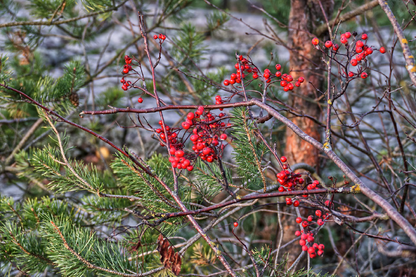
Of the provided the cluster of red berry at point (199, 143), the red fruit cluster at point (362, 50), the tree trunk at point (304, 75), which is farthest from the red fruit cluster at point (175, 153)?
the tree trunk at point (304, 75)

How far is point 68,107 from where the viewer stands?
1.31m

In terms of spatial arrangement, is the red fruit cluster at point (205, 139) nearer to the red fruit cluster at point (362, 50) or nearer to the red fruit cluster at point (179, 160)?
the red fruit cluster at point (179, 160)

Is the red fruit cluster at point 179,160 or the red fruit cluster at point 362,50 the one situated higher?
the red fruit cluster at point 362,50

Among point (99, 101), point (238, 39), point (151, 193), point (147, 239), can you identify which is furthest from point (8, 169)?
point (238, 39)

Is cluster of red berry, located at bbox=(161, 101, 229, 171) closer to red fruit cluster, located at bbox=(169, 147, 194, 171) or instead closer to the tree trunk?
red fruit cluster, located at bbox=(169, 147, 194, 171)

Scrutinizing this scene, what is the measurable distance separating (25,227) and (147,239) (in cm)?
44

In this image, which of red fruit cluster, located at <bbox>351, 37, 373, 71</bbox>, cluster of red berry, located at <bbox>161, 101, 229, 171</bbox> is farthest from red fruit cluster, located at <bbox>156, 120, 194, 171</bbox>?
red fruit cluster, located at <bbox>351, 37, 373, 71</bbox>

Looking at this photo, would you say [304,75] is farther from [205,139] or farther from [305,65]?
[205,139]

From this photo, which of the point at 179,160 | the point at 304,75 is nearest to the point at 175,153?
the point at 179,160

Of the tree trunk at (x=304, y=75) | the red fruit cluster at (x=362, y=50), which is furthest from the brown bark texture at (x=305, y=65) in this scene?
the red fruit cluster at (x=362, y=50)

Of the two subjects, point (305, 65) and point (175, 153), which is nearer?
point (175, 153)

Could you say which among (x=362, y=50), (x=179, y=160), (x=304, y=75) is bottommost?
(x=179, y=160)

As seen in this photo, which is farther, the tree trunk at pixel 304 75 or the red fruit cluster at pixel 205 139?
the tree trunk at pixel 304 75

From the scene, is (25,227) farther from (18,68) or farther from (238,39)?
(238,39)
